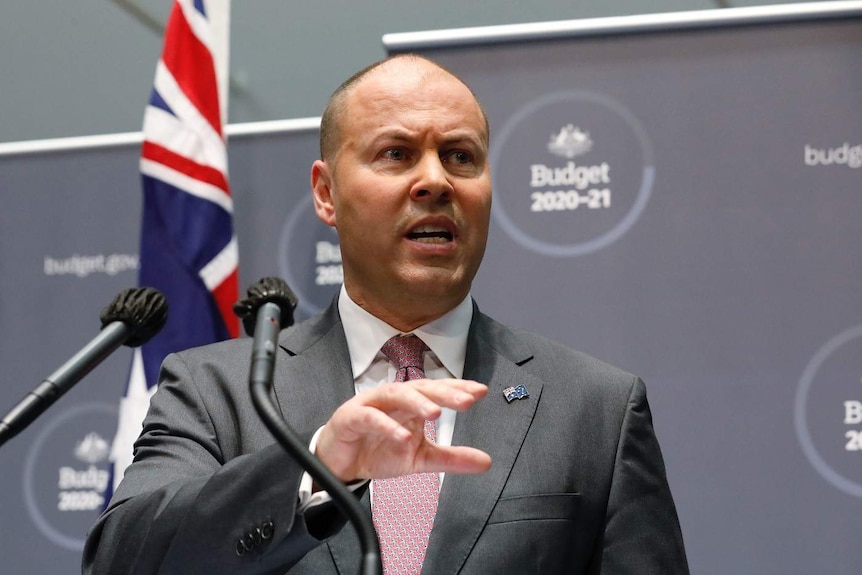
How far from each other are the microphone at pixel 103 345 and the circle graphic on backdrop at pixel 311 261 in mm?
1256

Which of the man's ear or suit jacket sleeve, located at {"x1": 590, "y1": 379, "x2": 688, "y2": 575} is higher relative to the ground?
the man's ear

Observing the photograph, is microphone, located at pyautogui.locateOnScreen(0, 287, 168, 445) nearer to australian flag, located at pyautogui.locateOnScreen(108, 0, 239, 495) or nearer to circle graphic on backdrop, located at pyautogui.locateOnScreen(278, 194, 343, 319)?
australian flag, located at pyautogui.locateOnScreen(108, 0, 239, 495)

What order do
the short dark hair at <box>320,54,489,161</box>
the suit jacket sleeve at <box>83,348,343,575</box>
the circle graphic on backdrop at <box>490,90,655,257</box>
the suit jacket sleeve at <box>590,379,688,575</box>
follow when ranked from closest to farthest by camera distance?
the suit jacket sleeve at <box>83,348,343,575</box> → the suit jacket sleeve at <box>590,379,688,575</box> → the short dark hair at <box>320,54,489,161</box> → the circle graphic on backdrop at <box>490,90,655,257</box>

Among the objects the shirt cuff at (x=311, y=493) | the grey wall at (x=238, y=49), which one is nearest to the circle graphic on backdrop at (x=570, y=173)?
the grey wall at (x=238, y=49)

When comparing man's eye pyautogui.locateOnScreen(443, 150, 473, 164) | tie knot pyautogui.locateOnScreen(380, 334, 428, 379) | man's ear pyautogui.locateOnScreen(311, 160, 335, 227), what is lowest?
tie knot pyautogui.locateOnScreen(380, 334, 428, 379)

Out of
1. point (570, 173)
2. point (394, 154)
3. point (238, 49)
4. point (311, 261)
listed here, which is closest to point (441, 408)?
point (394, 154)

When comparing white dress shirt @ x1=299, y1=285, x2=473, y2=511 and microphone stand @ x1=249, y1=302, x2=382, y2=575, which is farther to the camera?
white dress shirt @ x1=299, y1=285, x2=473, y2=511

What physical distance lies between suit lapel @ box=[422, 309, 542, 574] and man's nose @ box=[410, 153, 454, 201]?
32cm

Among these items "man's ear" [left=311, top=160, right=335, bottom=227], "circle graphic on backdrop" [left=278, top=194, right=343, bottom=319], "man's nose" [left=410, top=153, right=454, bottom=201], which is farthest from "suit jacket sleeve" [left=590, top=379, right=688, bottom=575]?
"circle graphic on backdrop" [left=278, top=194, right=343, bottom=319]

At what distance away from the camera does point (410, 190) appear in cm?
224

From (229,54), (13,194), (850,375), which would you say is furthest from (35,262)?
(850,375)

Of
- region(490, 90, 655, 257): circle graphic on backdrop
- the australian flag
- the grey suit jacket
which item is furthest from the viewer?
the australian flag

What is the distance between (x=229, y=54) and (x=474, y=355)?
231 cm

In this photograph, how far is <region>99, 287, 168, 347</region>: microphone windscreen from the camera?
2311 mm
